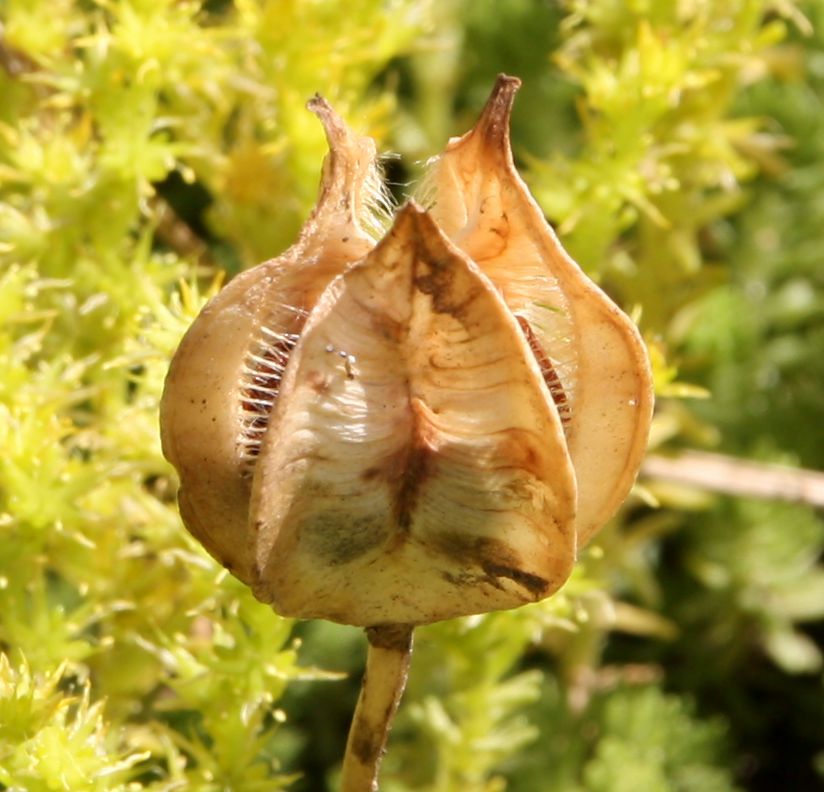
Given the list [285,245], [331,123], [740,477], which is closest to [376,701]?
[331,123]

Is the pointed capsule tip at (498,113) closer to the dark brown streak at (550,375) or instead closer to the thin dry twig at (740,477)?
the dark brown streak at (550,375)

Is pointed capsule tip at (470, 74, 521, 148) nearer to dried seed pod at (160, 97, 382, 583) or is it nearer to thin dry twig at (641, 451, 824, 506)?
dried seed pod at (160, 97, 382, 583)

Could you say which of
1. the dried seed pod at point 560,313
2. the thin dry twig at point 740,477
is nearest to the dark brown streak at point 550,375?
the dried seed pod at point 560,313

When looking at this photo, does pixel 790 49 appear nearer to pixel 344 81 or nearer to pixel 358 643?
pixel 344 81

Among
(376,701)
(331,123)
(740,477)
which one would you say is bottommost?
(740,477)

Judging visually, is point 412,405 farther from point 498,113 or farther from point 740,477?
point 740,477

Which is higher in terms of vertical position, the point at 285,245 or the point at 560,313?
the point at 560,313

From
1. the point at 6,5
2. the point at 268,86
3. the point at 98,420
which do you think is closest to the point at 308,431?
the point at 98,420
